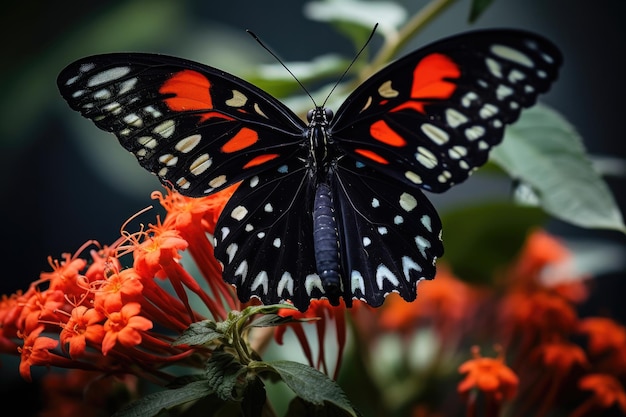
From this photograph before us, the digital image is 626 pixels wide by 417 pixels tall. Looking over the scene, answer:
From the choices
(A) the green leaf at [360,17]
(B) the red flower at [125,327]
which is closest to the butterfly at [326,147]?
(B) the red flower at [125,327]

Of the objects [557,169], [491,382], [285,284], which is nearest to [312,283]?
[285,284]

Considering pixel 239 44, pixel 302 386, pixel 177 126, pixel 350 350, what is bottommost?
pixel 350 350

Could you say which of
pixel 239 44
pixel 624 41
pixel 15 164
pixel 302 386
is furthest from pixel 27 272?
pixel 624 41

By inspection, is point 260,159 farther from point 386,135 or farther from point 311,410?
point 311,410

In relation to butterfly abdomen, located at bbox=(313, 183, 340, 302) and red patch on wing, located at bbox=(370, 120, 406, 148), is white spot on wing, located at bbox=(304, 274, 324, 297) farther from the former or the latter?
red patch on wing, located at bbox=(370, 120, 406, 148)

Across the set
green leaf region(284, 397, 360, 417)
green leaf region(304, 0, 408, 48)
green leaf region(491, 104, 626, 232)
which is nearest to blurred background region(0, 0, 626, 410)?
green leaf region(304, 0, 408, 48)

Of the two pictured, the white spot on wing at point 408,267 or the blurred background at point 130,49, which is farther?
the blurred background at point 130,49

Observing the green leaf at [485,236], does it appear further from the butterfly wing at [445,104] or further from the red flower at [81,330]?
the red flower at [81,330]

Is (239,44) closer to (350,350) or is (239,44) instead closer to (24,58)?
(24,58)
